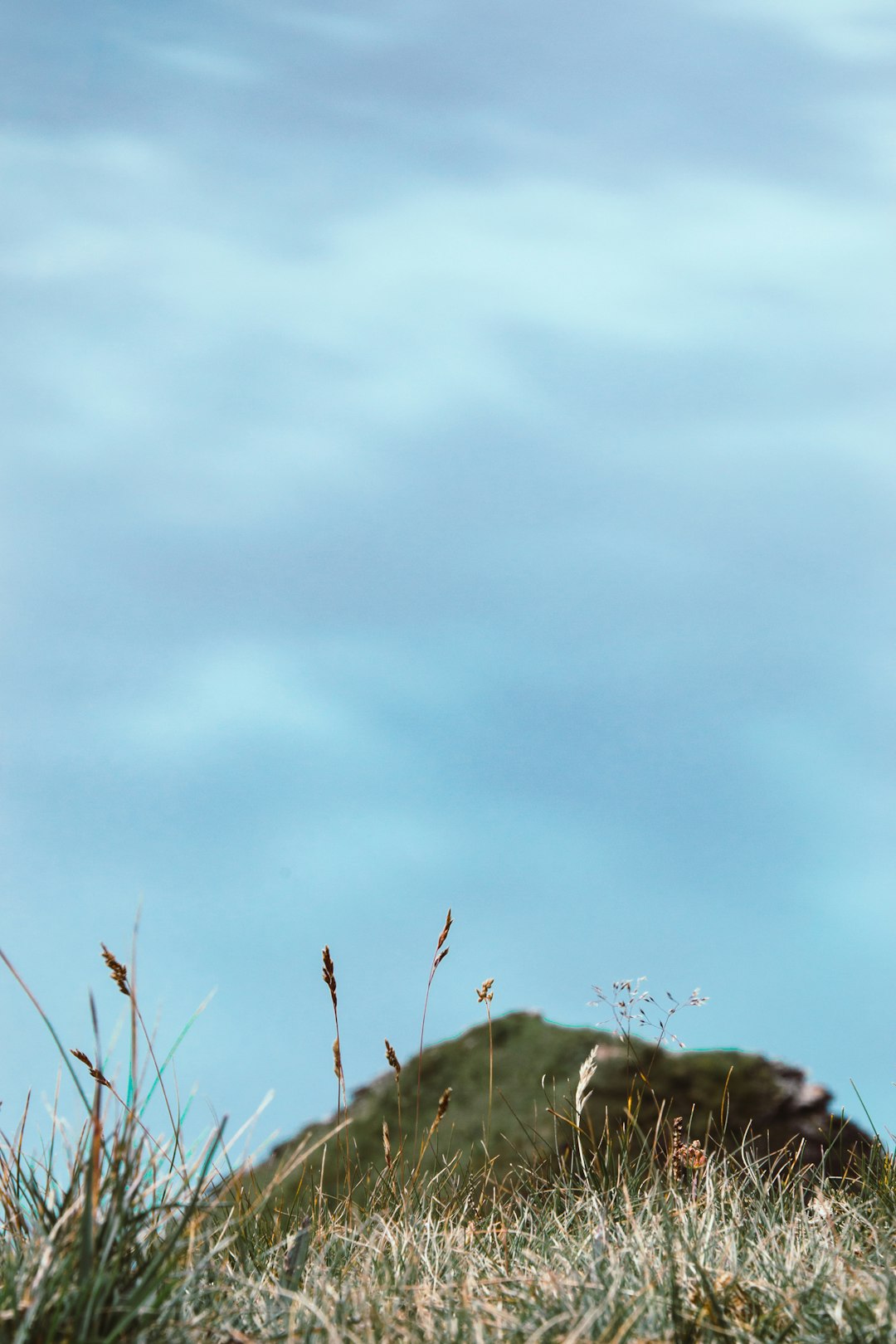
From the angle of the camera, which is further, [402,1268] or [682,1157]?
[682,1157]

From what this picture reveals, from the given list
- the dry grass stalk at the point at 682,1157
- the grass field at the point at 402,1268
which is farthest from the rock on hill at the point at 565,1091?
the grass field at the point at 402,1268

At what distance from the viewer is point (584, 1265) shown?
2729 millimetres

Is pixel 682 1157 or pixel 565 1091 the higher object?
pixel 565 1091

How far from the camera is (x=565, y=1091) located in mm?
6570

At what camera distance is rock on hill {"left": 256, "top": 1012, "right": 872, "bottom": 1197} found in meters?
6.86

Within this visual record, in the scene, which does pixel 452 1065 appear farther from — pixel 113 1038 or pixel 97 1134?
pixel 97 1134

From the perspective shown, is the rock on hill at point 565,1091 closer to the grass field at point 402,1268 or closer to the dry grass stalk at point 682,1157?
the dry grass stalk at point 682,1157

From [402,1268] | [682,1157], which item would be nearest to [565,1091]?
[682,1157]

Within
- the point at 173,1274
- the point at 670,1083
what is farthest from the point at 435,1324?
the point at 670,1083

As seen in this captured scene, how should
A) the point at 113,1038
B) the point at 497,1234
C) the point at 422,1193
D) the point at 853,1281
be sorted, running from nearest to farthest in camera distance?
1. the point at 853,1281
2. the point at 113,1038
3. the point at 497,1234
4. the point at 422,1193

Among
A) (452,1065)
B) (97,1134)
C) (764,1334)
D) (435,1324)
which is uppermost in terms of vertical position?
(452,1065)

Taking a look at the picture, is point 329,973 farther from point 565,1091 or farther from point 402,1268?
point 565,1091

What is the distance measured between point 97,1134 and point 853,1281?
5.50ft

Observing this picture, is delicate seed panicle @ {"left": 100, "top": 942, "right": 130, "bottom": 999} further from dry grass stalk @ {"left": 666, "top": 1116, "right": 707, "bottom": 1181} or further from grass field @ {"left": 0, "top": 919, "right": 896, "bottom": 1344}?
dry grass stalk @ {"left": 666, "top": 1116, "right": 707, "bottom": 1181}
